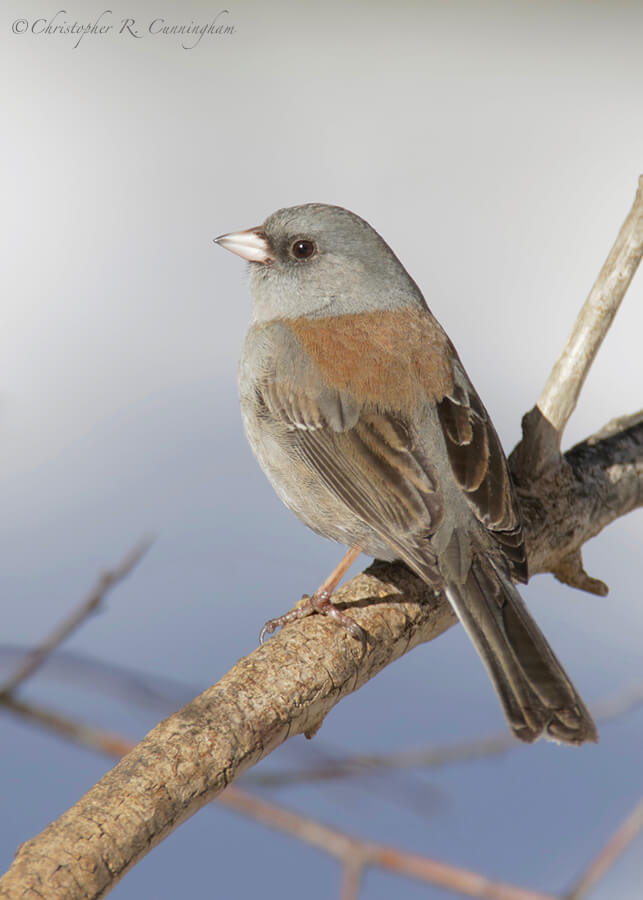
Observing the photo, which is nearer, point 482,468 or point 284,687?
point 284,687

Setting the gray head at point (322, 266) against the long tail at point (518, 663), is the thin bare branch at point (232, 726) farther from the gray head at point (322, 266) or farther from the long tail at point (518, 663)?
the gray head at point (322, 266)

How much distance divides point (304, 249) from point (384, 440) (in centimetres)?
62

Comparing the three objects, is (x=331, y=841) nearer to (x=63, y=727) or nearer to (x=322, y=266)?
(x=63, y=727)

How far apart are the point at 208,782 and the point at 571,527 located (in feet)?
3.63

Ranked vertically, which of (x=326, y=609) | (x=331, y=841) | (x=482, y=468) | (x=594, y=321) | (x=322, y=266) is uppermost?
(x=322, y=266)

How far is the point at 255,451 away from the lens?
77.4 inches

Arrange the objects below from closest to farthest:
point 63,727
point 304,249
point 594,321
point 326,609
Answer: point 63,727, point 326,609, point 594,321, point 304,249

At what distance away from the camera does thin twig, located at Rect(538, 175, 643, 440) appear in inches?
79.2

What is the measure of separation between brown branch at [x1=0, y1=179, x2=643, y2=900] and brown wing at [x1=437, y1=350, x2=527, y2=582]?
0.69 ft

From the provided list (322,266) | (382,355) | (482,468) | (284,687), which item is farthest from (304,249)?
(284,687)

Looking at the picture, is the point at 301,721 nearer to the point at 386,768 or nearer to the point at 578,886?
the point at 386,768

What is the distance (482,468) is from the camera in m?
1.76

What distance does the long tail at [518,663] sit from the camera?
1.47m

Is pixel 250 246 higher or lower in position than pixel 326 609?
higher
